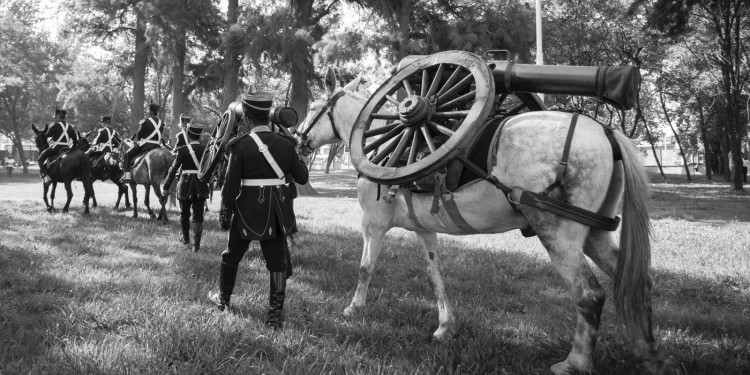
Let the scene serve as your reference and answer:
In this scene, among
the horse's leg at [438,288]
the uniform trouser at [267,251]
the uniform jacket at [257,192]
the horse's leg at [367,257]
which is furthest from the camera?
the horse's leg at [367,257]

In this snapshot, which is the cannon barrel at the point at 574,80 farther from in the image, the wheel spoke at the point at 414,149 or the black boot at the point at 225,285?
the black boot at the point at 225,285

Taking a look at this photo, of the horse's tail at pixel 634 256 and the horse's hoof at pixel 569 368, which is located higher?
the horse's tail at pixel 634 256

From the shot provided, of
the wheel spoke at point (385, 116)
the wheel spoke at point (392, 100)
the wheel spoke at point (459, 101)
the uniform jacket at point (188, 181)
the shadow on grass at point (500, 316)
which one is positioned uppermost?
the wheel spoke at point (392, 100)

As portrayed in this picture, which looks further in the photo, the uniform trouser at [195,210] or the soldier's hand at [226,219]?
the uniform trouser at [195,210]

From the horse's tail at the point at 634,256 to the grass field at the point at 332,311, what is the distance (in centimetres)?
20

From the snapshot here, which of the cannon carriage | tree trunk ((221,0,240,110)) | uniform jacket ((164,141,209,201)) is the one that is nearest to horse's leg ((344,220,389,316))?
the cannon carriage

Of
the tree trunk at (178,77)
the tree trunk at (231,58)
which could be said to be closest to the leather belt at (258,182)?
the tree trunk at (231,58)

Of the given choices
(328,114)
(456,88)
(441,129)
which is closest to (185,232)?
(328,114)

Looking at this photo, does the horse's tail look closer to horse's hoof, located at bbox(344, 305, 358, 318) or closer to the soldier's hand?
horse's hoof, located at bbox(344, 305, 358, 318)

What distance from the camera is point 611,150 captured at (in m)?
3.61

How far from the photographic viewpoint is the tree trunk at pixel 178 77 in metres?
20.4

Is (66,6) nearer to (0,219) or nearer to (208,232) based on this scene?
(0,219)

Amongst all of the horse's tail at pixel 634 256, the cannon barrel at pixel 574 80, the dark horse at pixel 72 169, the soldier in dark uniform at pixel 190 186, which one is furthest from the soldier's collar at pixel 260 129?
the dark horse at pixel 72 169

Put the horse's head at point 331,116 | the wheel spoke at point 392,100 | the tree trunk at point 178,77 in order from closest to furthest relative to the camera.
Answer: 1. the wheel spoke at point 392,100
2. the horse's head at point 331,116
3. the tree trunk at point 178,77
